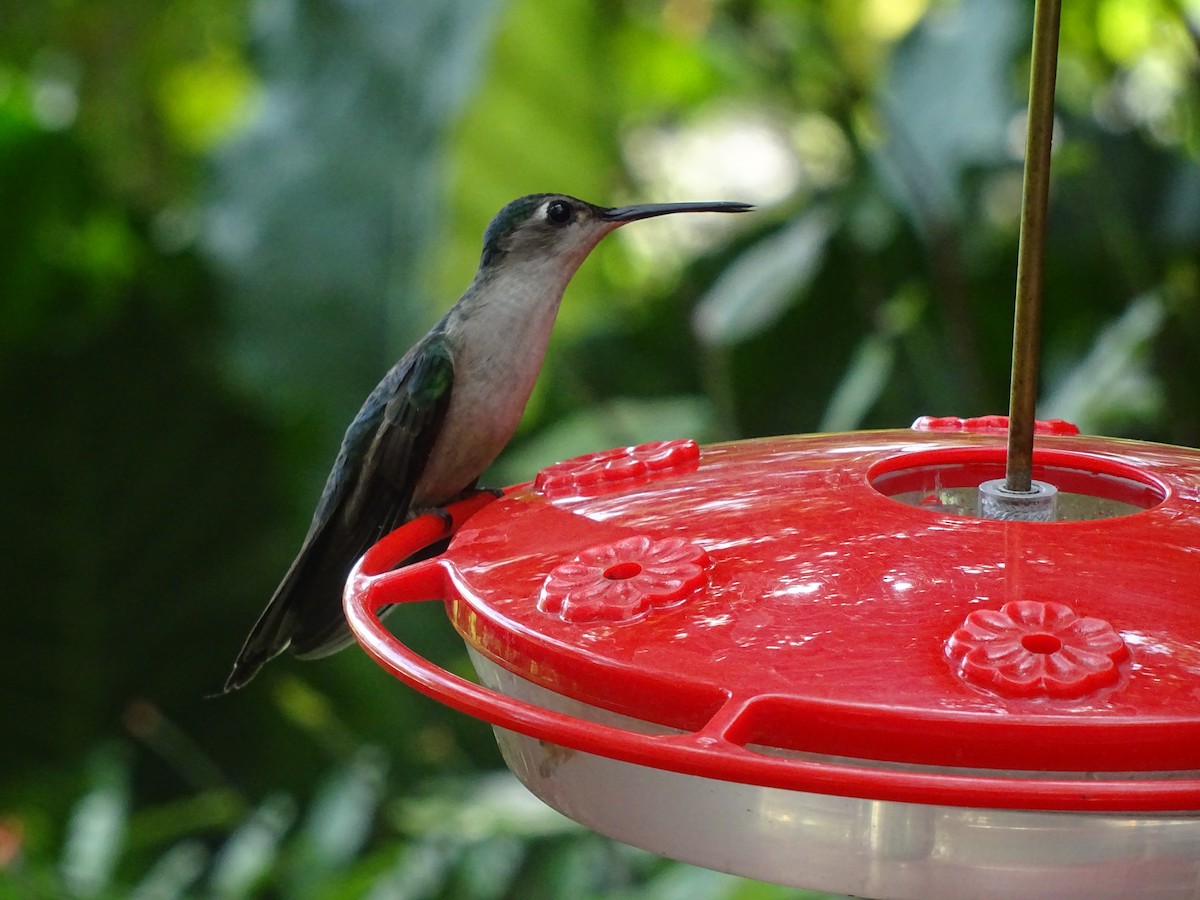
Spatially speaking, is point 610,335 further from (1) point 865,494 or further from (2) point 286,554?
(1) point 865,494

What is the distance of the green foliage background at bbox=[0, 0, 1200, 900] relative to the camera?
10.0 feet

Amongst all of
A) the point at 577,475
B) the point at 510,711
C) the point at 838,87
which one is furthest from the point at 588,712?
the point at 838,87

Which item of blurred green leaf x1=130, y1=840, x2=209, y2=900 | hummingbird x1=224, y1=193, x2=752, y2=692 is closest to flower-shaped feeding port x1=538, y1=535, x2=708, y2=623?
hummingbird x1=224, y1=193, x2=752, y2=692

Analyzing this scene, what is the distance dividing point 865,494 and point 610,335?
3.01 metres

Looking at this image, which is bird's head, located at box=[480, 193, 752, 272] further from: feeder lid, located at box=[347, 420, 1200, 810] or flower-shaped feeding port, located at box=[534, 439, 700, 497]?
feeder lid, located at box=[347, 420, 1200, 810]

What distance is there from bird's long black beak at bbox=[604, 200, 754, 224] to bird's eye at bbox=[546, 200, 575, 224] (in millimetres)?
46

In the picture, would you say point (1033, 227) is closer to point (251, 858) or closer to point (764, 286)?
point (764, 286)

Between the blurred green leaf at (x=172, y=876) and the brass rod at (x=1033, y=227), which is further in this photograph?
the blurred green leaf at (x=172, y=876)

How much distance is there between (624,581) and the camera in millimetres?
989

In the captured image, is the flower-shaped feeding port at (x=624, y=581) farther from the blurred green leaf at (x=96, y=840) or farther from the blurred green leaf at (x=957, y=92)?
the blurred green leaf at (x=957, y=92)

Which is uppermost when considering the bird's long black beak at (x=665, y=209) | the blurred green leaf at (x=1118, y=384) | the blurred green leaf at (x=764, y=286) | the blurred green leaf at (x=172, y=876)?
the bird's long black beak at (x=665, y=209)

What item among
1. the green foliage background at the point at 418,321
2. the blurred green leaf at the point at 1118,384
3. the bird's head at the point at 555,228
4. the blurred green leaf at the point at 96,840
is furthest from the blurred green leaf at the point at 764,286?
the blurred green leaf at the point at 96,840

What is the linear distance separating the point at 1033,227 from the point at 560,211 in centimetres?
81

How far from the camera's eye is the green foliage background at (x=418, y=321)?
121 inches
